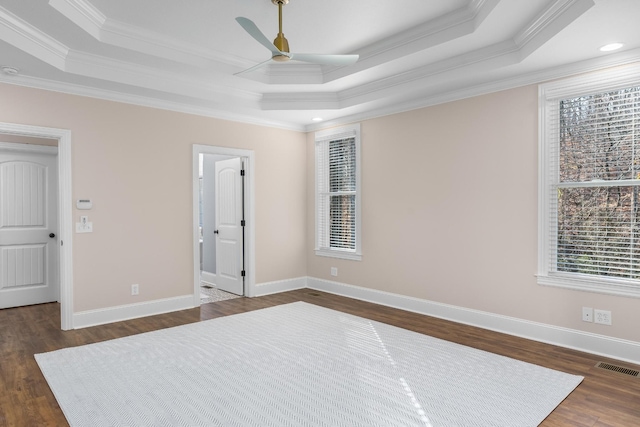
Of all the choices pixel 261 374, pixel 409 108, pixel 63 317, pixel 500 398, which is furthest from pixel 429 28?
pixel 63 317

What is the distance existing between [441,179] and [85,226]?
399cm

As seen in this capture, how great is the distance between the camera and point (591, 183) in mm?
3506

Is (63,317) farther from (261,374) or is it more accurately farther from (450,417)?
(450,417)

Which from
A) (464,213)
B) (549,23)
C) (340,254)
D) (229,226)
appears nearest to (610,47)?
(549,23)

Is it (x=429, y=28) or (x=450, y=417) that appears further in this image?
(x=429, y=28)

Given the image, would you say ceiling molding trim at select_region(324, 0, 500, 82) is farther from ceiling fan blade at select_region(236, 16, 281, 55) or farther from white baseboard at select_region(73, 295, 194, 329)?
white baseboard at select_region(73, 295, 194, 329)

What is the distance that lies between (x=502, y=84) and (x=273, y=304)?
12.3 feet

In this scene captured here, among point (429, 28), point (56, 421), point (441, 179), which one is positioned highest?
point (429, 28)

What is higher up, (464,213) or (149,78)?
(149,78)

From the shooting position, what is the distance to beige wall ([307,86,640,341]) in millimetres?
3857

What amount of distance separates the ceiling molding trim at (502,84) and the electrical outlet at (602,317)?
2110 millimetres

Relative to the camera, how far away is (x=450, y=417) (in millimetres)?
2434

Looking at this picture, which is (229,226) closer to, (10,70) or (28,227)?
(28,227)

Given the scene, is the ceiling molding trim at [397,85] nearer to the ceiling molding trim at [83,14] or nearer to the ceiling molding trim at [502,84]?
the ceiling molding trim at [502,84]
